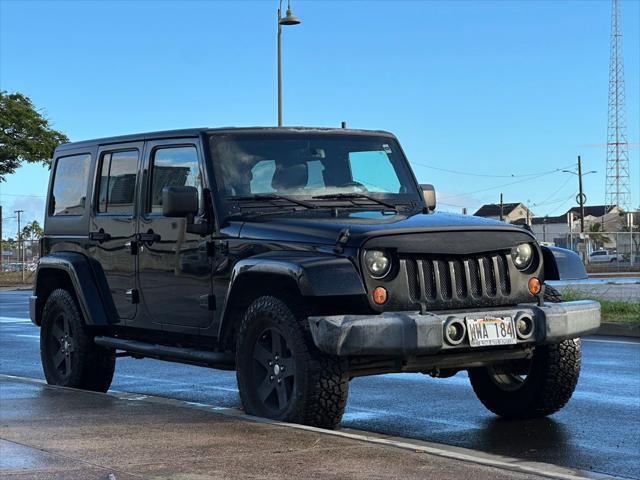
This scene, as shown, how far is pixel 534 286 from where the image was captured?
7633 millimetres

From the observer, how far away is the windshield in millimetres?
8227

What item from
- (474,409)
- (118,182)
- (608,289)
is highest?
(118,182)

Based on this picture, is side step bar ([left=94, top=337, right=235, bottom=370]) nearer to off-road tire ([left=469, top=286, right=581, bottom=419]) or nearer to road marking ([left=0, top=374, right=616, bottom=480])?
road marking ([left=0, top=374, right=616, bottom=480])

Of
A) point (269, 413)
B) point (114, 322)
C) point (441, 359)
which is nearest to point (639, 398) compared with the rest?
point (441, 359)

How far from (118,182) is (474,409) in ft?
10.9

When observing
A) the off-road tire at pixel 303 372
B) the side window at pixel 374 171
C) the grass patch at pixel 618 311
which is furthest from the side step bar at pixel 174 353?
the grass patch at pixel 618 311

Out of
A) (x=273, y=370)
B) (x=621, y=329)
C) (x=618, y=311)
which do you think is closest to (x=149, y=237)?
(x=273, y=370)

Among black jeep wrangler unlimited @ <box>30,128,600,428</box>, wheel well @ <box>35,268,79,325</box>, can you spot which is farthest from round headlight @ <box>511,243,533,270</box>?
wheel well @ <box>35,268,79,325</box>

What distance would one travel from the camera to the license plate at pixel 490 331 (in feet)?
23.0

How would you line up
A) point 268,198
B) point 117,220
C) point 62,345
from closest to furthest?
point 268,198
point 117,220
point 62,345

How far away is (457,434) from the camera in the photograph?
7.79 meters

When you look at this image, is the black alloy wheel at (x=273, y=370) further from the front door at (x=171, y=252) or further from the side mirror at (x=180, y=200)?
the side mirror at (x=180, y=200)

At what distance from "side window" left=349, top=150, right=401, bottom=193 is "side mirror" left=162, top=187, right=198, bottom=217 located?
128 cm

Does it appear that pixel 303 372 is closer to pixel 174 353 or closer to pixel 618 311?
pixel 174 353
